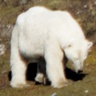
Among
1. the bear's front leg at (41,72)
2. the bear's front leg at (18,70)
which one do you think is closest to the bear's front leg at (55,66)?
the bear's front leg at (41,72)

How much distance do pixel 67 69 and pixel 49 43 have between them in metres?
3.74

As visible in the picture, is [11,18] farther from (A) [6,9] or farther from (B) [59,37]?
(B) [59,37]

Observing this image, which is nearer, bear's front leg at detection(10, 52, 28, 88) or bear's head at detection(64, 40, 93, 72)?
bear's head at detection(64, 40, 93, 72)

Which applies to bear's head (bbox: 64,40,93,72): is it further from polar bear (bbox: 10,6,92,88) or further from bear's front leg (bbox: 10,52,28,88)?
bear's front leg (bbox: 10,52,28,88)

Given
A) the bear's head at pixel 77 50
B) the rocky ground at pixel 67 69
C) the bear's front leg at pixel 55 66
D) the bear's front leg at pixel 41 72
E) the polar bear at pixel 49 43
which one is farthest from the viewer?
the bear's front leg at pixel 41 72

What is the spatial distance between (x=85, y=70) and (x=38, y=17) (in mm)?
3588

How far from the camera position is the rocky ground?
15.5 metres

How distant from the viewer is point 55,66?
16.0 meters

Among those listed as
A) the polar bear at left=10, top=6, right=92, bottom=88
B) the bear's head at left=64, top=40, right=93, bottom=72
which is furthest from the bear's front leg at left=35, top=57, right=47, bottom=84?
the bear's head at left=64, top=40, right=93, bottom=72

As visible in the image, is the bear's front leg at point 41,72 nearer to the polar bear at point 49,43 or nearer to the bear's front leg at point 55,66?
the polar bear at point 49,43

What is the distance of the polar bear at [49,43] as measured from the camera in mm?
15438

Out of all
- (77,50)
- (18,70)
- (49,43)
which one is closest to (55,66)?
(49,43)

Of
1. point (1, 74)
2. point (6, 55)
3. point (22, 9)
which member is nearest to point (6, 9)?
point (22, 9)

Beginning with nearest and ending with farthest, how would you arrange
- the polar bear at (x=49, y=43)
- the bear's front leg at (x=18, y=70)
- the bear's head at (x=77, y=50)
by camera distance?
the bear's head at (x=77, y=50) < the polar bear at (x=49, y=43) < the bear's front leg at (x=18, y=70)
